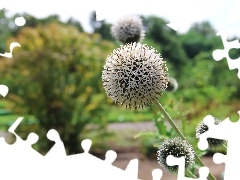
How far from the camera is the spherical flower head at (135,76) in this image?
4.76 feet

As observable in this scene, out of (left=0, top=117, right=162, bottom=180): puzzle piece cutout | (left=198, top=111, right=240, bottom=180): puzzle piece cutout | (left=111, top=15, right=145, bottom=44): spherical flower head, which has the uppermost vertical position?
(left=111, top=15, right=145, bottom=44): spherical flower head

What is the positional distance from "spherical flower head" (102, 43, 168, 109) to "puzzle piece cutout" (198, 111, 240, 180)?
0.62ft

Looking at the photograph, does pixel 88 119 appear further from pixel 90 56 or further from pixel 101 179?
pixel 101 179

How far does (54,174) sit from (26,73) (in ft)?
16.0

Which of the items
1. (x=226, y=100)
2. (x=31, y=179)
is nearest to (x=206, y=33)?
(x=226, y=100)

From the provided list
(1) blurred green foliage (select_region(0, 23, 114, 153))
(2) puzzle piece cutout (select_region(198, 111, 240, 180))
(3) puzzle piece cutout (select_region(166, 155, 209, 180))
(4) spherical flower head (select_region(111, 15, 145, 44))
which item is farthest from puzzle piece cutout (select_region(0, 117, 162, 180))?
(1) blurred green foliage (select_region(0, 23, 114, 153))

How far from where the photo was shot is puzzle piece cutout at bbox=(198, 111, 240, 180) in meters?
1.39

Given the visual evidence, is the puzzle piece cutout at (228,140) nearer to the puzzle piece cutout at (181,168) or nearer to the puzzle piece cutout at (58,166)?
the puzzle piece cutout at (181,168)

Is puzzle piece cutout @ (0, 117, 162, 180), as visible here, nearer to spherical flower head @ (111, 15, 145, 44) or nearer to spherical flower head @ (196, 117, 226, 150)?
spherical flower head @ (196, 117, 226, 150)

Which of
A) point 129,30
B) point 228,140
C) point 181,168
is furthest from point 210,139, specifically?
point 129,30

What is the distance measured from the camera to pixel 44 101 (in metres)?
8.10

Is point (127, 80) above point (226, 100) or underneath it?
underneath

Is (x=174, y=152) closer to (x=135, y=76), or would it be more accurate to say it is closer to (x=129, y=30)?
(x=135, y=76)

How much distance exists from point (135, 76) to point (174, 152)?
0.92 ft
